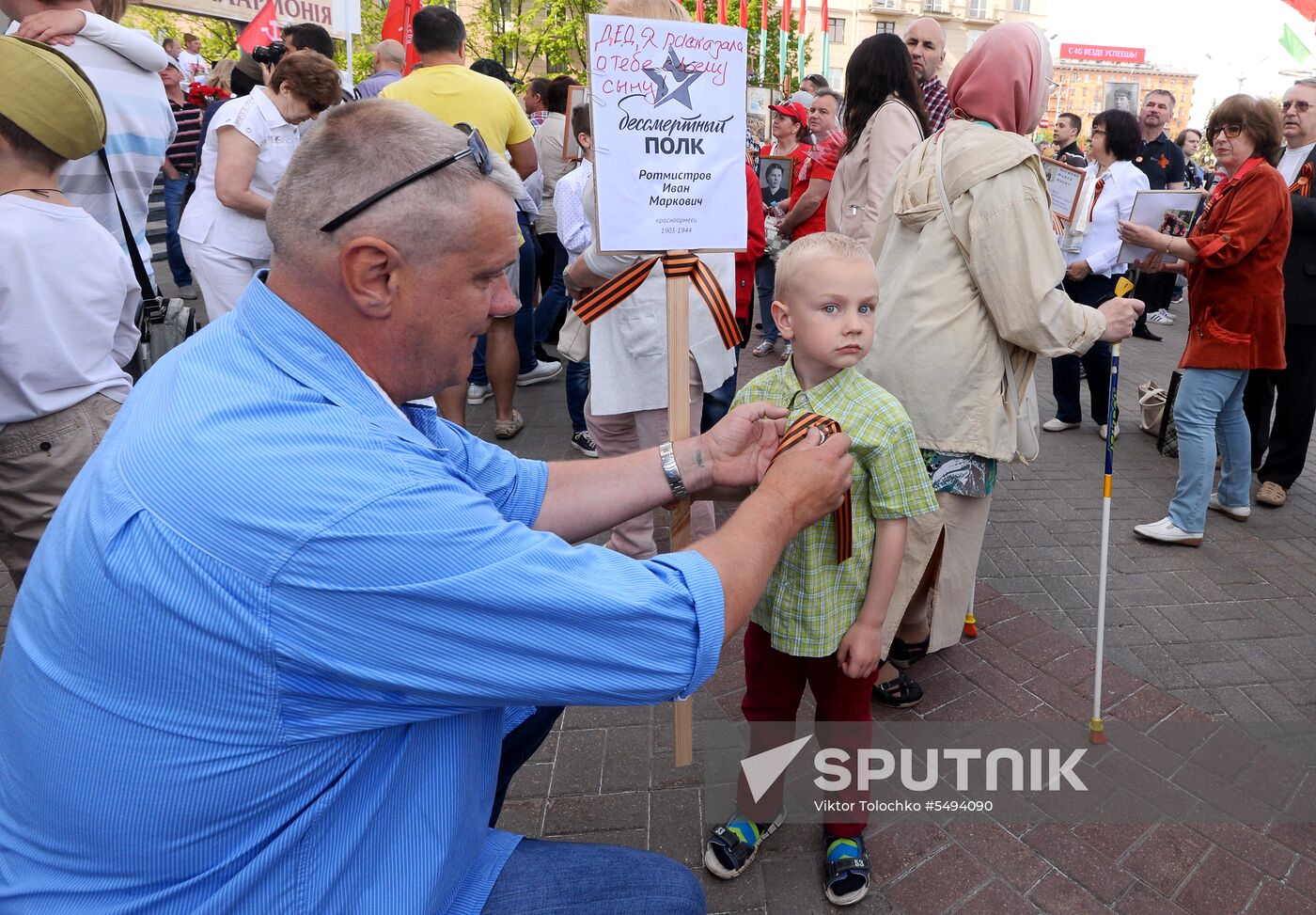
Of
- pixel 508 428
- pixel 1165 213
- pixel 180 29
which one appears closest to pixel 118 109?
pixel 508 428

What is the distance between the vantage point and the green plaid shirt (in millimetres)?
2225

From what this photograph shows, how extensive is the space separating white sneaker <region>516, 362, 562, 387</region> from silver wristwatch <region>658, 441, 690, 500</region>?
5179mm

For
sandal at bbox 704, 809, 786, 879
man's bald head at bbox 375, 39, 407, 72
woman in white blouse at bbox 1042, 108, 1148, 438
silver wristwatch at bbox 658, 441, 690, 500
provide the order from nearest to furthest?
silver wristwatch at bbox 658, 441, 690, 500 → sandal at bbox 704, 809, 786, 879 → woman in white blouse at bbox 1042, 108, 1148, 438 → man's bald head at bbox 375, 39, 407, 72

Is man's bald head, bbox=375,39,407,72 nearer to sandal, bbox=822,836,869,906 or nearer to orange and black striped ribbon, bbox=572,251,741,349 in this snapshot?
orange and black striped ribbon, bbox=572,251,741,349

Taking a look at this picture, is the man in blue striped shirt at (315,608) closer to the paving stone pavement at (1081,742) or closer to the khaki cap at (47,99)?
the paving stone pavement at (1081,742)

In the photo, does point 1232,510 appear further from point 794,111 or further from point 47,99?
point 47,99

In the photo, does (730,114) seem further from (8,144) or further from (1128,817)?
(1128,817)

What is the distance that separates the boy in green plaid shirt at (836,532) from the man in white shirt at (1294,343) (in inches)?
152

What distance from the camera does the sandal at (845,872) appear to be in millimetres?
2352

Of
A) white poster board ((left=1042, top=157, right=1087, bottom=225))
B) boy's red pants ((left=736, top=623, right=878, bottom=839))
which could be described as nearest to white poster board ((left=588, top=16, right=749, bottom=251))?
boy's red pants ((left=736, top=623, right=878, bottom=839))

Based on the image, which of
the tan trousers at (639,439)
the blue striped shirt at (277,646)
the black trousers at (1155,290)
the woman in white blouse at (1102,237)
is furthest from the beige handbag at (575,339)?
the black trousers at (1155,290)

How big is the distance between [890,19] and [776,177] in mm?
64396

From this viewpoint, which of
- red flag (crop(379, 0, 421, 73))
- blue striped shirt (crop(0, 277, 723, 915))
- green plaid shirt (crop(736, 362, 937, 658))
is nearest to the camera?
blue striped shirt (crop(0, 277, 723, 915))

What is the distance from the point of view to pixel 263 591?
1114mm
